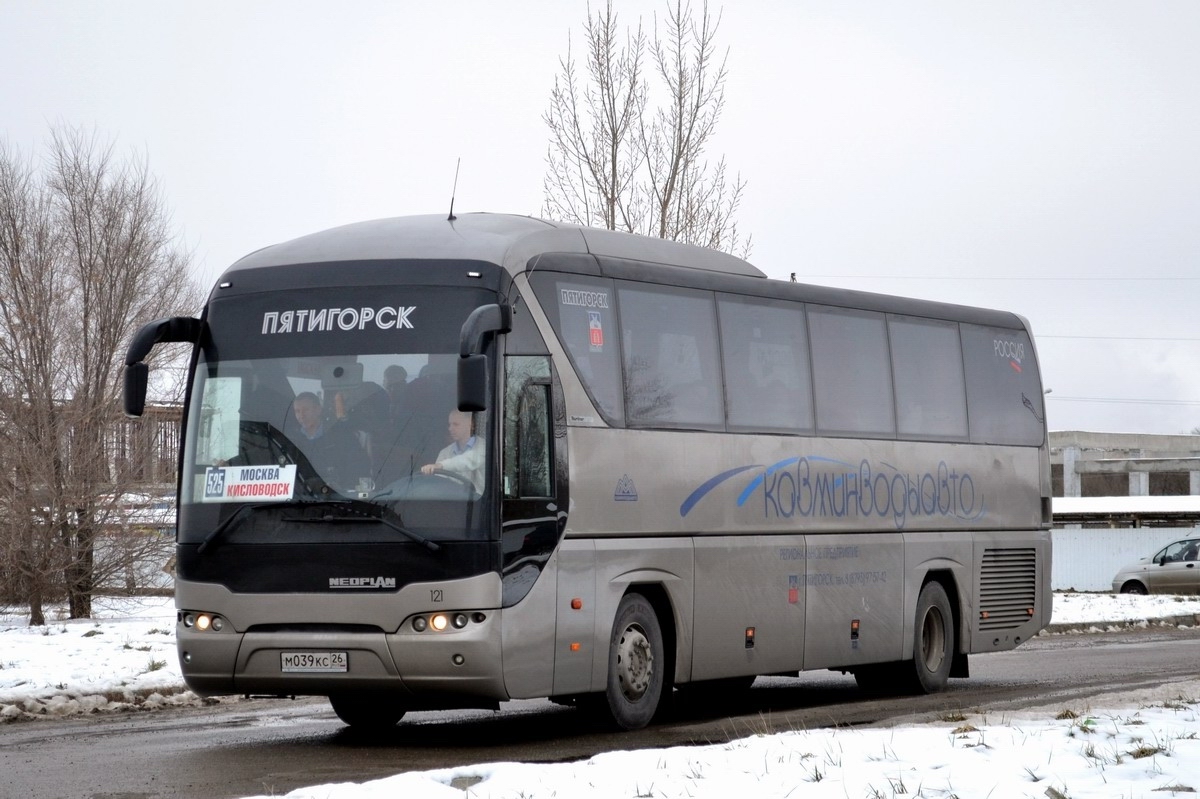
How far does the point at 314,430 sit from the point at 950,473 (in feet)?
25.0

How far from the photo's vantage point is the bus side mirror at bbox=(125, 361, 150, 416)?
1169cm

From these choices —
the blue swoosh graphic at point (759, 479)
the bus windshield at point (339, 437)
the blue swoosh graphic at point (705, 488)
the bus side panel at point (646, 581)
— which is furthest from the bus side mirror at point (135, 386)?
the blue swoosh graphic at point (759, 479)

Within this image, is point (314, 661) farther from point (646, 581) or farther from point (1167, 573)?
point (1167, 573)

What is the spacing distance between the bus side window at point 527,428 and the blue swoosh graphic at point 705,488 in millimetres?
1760

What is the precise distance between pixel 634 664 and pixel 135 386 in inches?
162

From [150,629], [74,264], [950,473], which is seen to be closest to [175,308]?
[74,264]

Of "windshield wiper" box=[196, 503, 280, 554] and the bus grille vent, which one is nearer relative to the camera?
"windshield wiper" box=[196, 503, 280, 554]

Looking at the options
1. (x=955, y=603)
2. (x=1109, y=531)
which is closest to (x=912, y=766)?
(x=955, y=603)

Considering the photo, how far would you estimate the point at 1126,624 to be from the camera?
1145 inches

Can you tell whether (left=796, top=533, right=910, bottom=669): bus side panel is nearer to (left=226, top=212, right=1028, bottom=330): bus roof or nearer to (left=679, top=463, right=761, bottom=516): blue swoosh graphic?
(left=679, top=463, right=761, bottom=516): blue swoosh graphic

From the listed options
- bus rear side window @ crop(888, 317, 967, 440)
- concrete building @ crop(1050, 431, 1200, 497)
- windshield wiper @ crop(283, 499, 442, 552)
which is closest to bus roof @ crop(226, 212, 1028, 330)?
windshield wiper @ crop(283, 499, 442, 552)

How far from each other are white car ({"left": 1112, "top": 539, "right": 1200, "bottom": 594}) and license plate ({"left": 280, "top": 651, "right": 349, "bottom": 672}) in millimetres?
31633

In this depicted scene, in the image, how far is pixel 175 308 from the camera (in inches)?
1256

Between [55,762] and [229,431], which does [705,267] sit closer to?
[229,431]
